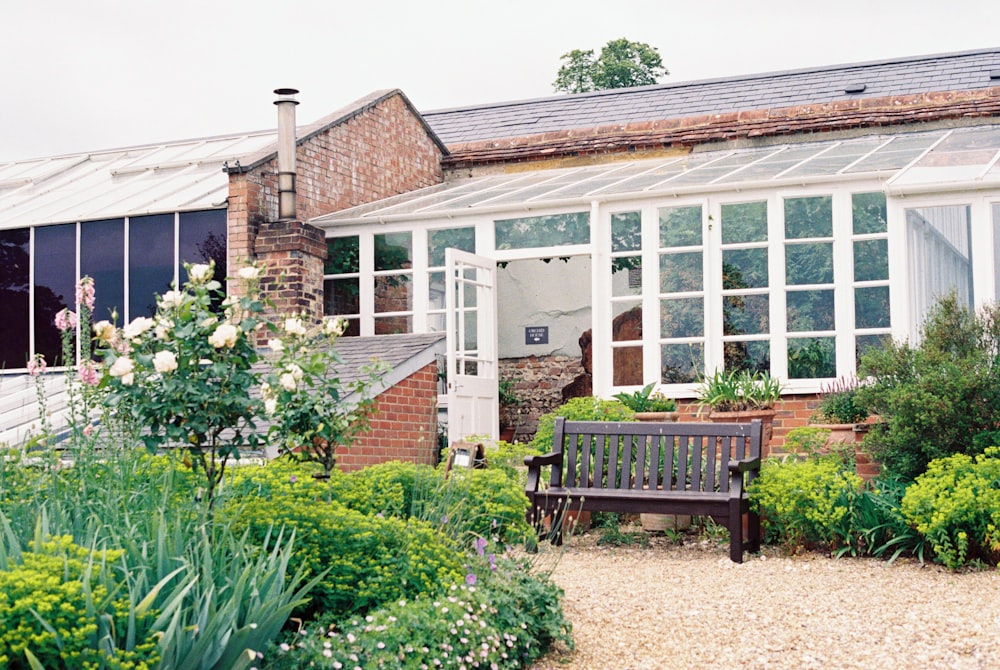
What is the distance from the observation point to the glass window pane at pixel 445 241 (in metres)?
12.8

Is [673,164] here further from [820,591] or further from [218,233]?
[820,591]

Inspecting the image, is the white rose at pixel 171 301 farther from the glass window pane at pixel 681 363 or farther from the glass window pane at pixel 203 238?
the glass window pane at pixel 203 238

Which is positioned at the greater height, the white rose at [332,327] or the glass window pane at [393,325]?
the glass window pane at [393,325]

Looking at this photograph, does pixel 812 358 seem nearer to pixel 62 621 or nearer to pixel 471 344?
pixel 471 344

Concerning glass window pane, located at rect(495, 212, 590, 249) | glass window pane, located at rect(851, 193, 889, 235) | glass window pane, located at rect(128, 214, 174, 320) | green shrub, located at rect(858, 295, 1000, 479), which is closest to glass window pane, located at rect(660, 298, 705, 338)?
glass window pane, located at rect(495, 212, 590, 249)

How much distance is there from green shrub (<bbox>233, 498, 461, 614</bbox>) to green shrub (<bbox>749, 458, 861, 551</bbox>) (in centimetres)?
306

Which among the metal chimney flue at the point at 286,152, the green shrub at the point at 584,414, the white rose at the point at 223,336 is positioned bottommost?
the green shrub at the point at 584,414

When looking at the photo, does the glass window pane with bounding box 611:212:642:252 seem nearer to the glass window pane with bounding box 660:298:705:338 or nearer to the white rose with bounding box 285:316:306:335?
the glass window pane with bounding box 660:298:705:338

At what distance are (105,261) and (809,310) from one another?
737 cm

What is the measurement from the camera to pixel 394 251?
13078mm

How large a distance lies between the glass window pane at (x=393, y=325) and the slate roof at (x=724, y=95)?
5.14 metres

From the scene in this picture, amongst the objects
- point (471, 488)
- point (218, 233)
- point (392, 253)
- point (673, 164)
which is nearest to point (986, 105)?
point (673, 164)

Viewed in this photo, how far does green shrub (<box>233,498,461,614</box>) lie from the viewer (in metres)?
5.02

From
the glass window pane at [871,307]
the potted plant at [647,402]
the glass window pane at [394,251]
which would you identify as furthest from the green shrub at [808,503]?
the glass window pane at [394,251]
